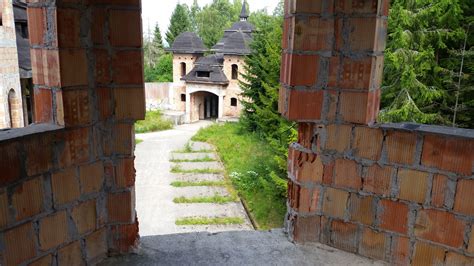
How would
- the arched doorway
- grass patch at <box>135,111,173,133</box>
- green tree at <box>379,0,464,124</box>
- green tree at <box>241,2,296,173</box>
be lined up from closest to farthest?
green tree at <box>379,0,464,124</box>
green tree at <box>241,2,296,173</box>
grass patch at <box>135,111,173,133</box>
the arched doorway

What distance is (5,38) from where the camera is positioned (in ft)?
27.7

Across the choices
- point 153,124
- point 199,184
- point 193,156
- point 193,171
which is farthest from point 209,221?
point 153,124

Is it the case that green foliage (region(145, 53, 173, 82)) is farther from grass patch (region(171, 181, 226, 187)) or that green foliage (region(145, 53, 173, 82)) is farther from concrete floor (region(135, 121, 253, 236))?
grass patch (region(171, 181, 226, 187))

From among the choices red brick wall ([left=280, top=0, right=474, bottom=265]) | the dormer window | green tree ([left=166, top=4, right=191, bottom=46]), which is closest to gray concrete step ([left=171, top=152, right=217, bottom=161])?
the dormer window

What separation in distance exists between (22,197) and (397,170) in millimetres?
2072

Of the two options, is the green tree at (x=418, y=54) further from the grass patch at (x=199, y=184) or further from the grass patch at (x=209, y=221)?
the grass patch at (x=199, y=184)

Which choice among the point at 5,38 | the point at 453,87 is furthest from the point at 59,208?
the point at 453,87

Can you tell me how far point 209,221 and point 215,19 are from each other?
111ft

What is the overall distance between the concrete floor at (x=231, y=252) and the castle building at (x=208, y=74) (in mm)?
18375

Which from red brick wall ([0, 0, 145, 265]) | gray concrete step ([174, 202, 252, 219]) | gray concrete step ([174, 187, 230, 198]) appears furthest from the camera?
gray concrete step ([174, 187, 230, 198])

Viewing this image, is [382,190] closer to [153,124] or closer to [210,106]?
[153,124]

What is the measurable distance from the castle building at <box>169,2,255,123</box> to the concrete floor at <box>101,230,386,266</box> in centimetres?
1837

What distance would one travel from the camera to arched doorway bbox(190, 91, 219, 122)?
23.2 m

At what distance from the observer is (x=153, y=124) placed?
66.5 feet
